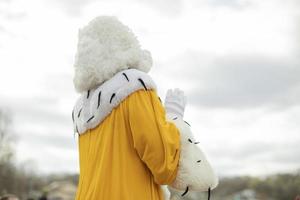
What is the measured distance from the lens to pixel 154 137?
2.58 metres

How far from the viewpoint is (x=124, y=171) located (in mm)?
2629

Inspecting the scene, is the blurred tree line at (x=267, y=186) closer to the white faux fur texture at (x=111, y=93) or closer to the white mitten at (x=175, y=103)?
the white mitten at (x=175, y=103)

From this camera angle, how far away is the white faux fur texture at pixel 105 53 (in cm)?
276

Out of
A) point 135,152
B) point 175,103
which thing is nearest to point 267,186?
point 175,103

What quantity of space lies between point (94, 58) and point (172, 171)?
0.71 metres

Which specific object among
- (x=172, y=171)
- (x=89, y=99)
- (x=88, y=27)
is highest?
(x=88, y=27)

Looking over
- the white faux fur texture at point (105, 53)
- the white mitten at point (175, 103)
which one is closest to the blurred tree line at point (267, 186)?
the white mitten at point (175, 103)

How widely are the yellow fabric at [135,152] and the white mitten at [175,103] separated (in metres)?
0.18

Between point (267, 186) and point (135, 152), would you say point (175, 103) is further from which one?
point (267, 186)

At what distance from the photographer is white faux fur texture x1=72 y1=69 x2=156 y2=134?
106 inches

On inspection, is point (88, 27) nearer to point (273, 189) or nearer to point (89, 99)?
point (89, 99)

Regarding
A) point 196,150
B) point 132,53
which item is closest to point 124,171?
point 196,150

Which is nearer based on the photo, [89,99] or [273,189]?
[89,99]

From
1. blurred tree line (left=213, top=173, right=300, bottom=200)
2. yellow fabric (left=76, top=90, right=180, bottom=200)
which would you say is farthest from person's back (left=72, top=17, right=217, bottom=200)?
blurred tree line (left=213, top=173, right=300, bottom=200)
